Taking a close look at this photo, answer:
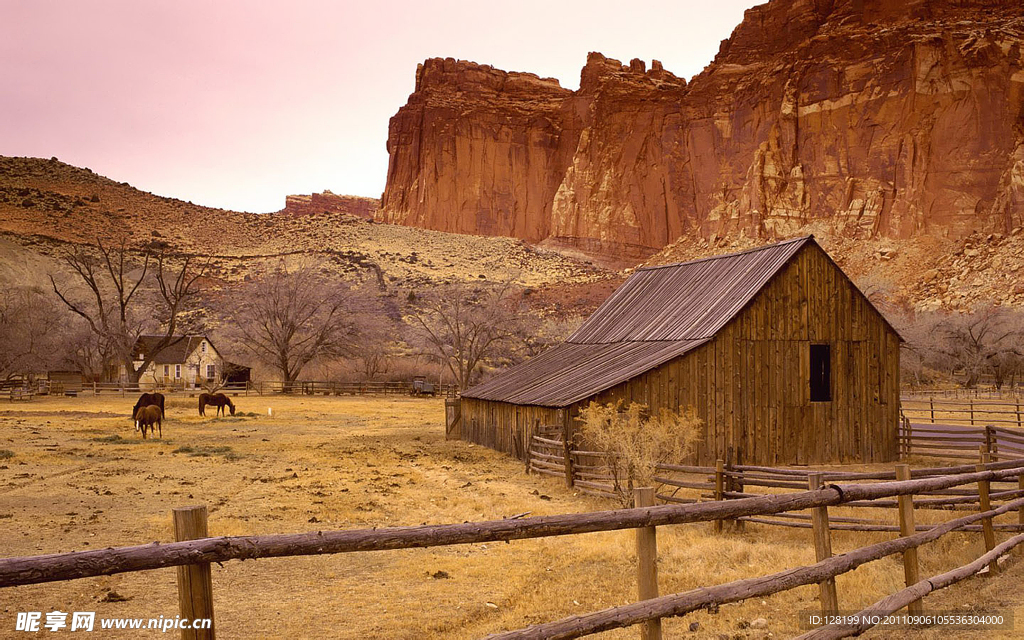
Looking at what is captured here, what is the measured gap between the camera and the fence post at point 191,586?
3934 millimetres

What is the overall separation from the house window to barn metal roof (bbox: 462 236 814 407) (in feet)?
8.45

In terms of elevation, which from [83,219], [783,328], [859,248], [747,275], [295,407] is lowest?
[295,407]

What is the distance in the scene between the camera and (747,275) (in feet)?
69.5

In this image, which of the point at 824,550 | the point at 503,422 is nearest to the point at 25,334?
the point at 503,422

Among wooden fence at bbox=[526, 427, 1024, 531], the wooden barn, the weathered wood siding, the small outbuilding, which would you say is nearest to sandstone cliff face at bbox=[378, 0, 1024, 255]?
the small outbuilding

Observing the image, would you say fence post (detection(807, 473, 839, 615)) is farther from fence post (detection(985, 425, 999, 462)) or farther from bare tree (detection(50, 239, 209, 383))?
bare tree (detection(50, 239, 209, 383))

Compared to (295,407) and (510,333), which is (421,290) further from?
(295,407)

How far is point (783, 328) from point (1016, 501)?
1093 centimetres

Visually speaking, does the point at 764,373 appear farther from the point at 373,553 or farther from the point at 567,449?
the point at 373,553

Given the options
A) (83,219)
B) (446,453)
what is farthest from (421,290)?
(446,453)

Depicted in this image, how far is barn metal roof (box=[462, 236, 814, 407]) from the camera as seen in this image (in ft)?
64.2

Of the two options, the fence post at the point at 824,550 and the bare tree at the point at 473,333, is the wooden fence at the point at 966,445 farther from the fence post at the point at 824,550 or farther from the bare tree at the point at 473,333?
the bare tree at the point at 473,333

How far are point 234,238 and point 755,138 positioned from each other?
216ft

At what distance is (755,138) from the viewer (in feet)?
344
